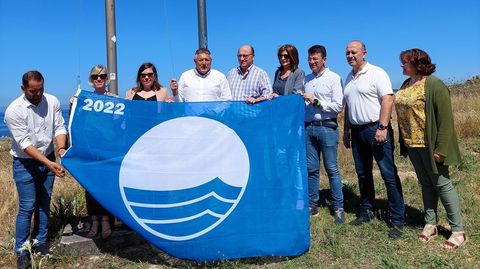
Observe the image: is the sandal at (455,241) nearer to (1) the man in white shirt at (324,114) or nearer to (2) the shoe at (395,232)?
(2) the shoe at (395,232)

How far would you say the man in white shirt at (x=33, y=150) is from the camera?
150 inches

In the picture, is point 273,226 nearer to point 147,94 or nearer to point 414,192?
point 147,94

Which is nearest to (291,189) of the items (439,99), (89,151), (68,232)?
(439,99)

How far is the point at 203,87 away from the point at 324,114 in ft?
4.65

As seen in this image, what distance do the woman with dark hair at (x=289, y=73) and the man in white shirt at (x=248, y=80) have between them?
6.2 inches

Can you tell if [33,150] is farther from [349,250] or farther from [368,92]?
[368,92]

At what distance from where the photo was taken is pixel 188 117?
401cm

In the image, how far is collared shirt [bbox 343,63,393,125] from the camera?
14.1 feet

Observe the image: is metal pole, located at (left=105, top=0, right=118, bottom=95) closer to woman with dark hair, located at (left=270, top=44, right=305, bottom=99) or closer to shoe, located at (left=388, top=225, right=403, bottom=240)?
woman with dark hair, located at (left=270, top=44, right=305, bottom=99)

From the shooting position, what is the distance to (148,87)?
4461 mm

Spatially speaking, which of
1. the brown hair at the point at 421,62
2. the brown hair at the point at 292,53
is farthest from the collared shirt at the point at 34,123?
the brown hair at the point at 421,62

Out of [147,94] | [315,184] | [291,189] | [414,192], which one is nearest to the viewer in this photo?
[291,189]

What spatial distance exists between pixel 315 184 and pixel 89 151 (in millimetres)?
2741

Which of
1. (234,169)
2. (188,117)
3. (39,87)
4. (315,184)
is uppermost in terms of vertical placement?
(39,87)
